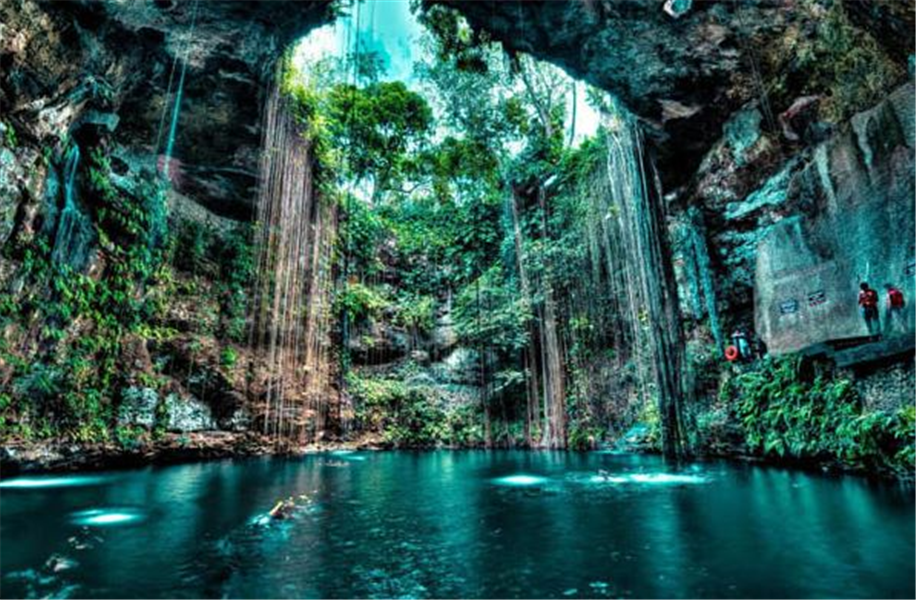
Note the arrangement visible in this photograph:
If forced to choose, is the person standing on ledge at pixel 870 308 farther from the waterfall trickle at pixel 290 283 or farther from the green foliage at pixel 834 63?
the waterfall trickle at pixel 290 283

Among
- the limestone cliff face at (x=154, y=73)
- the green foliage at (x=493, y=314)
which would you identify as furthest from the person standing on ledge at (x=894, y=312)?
the limestone cliff face at (x=154, y=73)

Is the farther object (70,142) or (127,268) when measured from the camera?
(127,268)

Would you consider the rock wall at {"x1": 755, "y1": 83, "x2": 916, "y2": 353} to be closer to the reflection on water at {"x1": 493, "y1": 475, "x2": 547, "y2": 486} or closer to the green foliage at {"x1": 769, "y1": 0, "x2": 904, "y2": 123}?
the green foliage at {"x1": 769, "y1": 0, "x2": 904, "y2": 123}

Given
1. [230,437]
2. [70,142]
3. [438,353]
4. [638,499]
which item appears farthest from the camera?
[438,353]

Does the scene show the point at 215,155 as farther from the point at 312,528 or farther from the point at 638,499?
the point at 638,499

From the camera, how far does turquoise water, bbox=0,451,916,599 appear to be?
2.29 metres

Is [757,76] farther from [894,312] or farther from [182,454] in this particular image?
[182,454]

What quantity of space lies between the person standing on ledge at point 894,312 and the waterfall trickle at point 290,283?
406 inches

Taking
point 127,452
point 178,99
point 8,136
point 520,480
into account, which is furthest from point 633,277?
point 8,136

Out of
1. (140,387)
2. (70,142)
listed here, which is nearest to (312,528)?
(140,387)

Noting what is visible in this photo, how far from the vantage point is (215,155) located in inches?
417

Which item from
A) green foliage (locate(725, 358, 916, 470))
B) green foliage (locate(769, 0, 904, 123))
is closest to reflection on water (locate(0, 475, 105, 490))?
green foliage (locate(725, 358, 916, 470))

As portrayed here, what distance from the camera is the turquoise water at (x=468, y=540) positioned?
2293 millimetres

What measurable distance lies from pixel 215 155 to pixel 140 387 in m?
5.13
